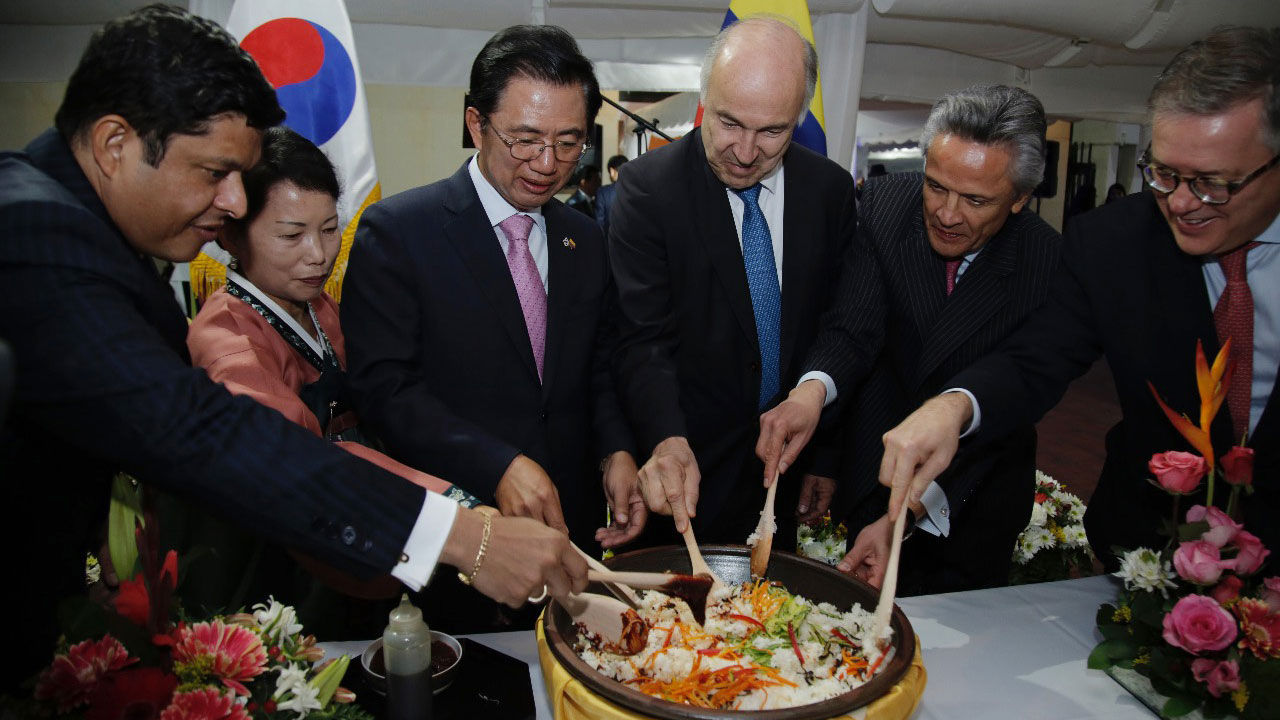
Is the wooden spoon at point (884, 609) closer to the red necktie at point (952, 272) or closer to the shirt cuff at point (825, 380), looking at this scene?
the shirt cuff at point (825, 380)

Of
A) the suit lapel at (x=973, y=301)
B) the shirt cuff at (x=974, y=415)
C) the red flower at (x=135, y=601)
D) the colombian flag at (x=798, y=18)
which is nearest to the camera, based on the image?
the red flower at (x=135, y=601)

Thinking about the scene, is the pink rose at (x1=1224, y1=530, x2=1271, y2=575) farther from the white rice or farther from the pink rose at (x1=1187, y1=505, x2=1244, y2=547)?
the white rice

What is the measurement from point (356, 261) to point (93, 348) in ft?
2.79

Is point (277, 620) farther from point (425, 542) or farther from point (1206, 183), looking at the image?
point (1206, 183)

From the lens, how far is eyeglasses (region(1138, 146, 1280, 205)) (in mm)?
1410

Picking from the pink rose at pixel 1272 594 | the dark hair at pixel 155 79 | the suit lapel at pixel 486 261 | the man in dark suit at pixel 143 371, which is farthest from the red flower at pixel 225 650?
the pink rose at pixel 1272 594

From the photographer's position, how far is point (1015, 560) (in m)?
2.48

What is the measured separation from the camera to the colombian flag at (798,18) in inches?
Result: 125

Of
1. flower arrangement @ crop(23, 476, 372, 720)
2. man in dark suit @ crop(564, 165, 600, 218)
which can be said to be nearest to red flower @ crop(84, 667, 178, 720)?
flower arrangement @ crop(23, 476, 372, 720)

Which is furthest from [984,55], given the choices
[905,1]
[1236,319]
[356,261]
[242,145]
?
[242,145]

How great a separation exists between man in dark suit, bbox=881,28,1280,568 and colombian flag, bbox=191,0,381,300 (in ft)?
6.29

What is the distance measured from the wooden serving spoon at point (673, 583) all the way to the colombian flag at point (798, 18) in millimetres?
2117

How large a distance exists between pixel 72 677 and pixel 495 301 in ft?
3.43

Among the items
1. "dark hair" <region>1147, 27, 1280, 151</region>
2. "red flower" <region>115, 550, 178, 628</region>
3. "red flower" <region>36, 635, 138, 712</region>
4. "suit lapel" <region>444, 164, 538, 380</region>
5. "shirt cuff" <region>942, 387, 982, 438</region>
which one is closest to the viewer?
"red flower" <region>36, 635, 138, 712</region>
